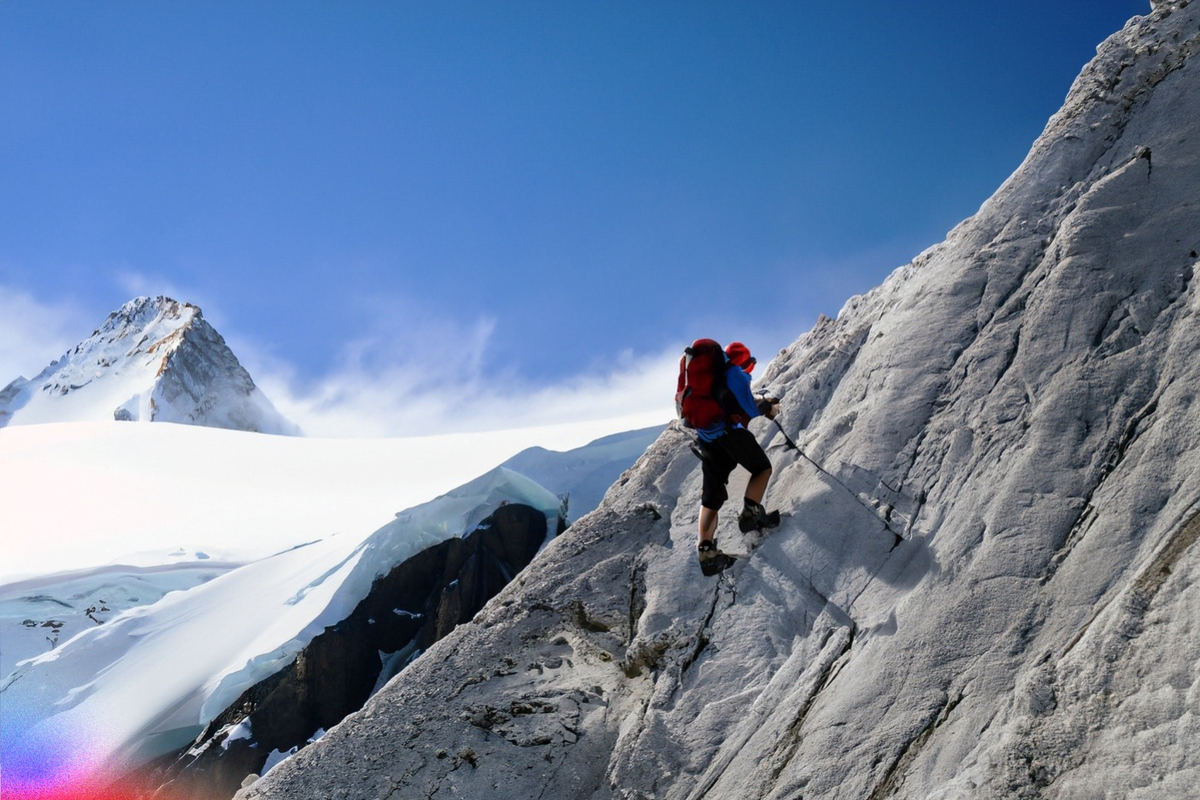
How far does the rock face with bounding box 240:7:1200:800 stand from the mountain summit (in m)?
131

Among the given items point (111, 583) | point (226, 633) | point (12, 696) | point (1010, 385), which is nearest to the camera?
point (1010, 385)

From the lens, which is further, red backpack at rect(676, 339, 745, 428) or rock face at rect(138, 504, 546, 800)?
rock face at rect(138, 504, 546, 800)

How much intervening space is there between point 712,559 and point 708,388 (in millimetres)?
1316

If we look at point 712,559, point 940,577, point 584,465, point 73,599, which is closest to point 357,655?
point 73,599

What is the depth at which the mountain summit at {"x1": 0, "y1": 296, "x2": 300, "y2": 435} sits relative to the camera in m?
126

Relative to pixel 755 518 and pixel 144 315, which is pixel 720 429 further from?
pixel 144 315

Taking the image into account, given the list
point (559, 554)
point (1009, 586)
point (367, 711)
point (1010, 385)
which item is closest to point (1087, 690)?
point (1009, 586)

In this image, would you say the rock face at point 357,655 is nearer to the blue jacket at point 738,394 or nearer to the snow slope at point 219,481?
the snow slope at point 219,481

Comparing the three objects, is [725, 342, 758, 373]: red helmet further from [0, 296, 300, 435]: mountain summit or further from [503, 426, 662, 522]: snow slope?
[0, 296, 300, 435]: mountain summit

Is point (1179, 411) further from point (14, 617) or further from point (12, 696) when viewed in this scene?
point (14, 617)

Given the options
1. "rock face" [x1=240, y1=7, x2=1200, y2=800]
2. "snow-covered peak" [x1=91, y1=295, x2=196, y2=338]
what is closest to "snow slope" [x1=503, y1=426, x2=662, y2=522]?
"rock face" [x1=240, y1=7, x2=1200, y2=800]

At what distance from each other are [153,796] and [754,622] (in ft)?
33.2

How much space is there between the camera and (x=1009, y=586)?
4254mm

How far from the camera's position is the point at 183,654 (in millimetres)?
12734
